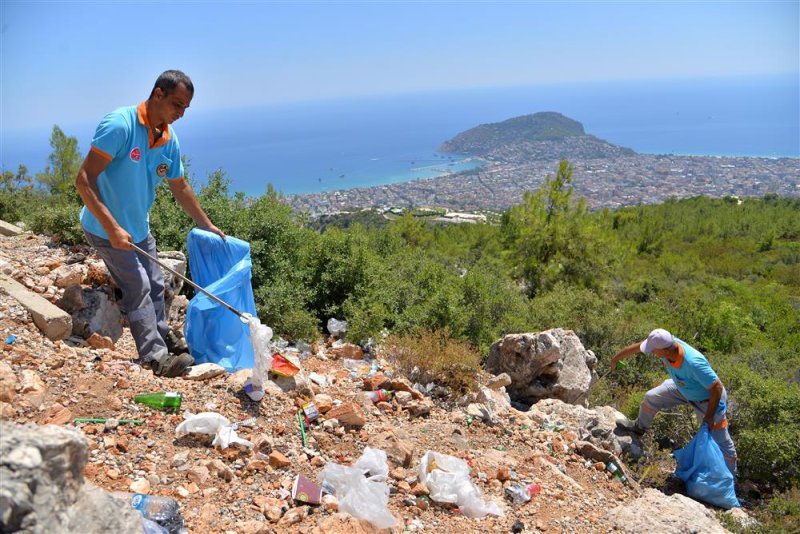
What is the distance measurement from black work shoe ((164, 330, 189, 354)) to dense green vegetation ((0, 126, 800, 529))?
1.45m

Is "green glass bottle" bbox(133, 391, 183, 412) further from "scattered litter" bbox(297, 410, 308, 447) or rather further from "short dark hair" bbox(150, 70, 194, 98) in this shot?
"short dark hair" bbox(150, 70, 194, 98)

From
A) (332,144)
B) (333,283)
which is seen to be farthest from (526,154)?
(333,283)

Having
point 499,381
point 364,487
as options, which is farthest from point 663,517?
point 499,381

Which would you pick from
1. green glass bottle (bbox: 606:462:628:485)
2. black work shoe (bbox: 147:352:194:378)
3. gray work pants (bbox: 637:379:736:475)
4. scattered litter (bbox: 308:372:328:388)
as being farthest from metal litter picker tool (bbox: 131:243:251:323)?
gray work pants (bbox: 637:379:736:475)

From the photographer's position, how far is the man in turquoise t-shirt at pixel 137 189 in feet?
11.5

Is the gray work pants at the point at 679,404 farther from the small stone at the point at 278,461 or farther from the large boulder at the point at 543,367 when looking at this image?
the small stone at the point at 278,461

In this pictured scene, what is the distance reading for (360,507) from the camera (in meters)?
2.95

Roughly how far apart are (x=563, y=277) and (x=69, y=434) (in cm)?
1486

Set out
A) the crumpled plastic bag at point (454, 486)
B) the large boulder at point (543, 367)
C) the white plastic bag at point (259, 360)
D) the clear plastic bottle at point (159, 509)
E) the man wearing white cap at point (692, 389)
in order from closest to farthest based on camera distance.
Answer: the clear plastic bottle at point (159, 509) < the crumpled plastic bag at point (454, 486) < the white plastic bag at point (259, 360) < the man wearing white cap at point (692, 389) < the large boulder at point (543, 367)

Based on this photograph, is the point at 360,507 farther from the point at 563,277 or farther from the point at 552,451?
the point at 563,277

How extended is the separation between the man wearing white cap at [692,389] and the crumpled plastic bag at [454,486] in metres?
2.63

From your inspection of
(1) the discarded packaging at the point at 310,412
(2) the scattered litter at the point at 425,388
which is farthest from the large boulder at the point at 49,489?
(2) the scattered litter at the point at 425,388

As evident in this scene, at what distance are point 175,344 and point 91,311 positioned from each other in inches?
29.4

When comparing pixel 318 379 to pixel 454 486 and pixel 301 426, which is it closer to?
pixel 301 426
